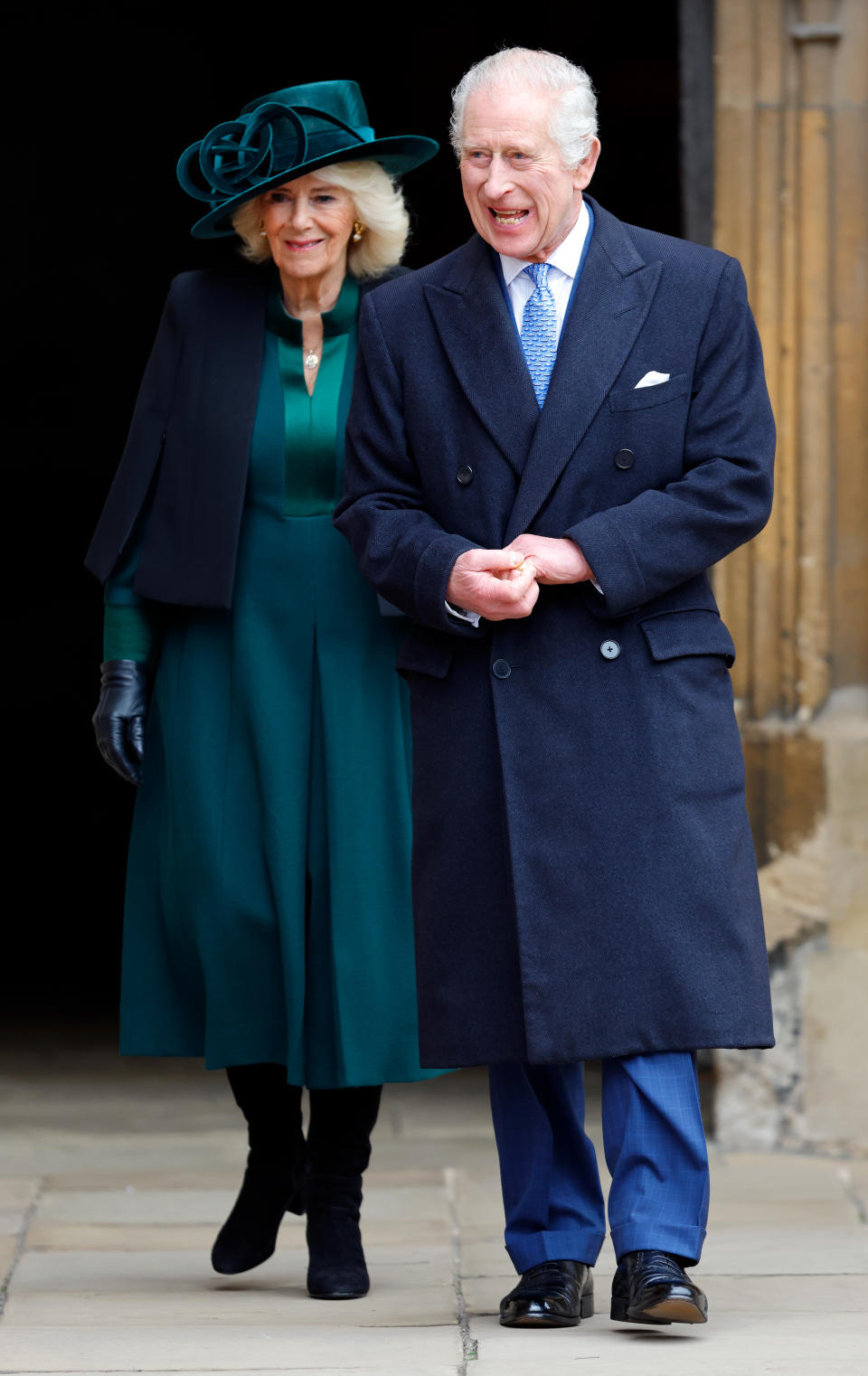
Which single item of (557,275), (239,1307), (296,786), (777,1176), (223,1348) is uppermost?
(557,275)

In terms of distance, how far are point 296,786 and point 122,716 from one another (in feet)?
1.14

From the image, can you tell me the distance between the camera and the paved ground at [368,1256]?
3.13 m

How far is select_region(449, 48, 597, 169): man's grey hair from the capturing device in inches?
127

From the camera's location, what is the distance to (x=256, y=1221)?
3.79 metres

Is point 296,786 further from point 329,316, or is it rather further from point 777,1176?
point 777,1176

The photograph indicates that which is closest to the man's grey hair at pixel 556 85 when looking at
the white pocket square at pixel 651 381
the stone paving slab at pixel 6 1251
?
the white pocket square at pixel 651 381

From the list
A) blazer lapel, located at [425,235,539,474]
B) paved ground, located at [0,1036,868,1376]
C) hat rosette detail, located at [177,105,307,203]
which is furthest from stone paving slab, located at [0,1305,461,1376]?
hat rosette detail, located at [177,105,307,203]

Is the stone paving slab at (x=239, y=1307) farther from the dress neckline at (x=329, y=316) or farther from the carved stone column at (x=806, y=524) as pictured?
the dress neckline at (x=329, y=316)

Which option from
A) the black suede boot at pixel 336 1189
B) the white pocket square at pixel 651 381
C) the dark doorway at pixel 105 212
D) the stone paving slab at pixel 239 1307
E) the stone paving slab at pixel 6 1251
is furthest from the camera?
the dark doorway at pixel 105 212

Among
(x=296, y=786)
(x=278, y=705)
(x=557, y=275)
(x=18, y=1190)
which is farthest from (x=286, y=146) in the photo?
(x=18, y=1190)

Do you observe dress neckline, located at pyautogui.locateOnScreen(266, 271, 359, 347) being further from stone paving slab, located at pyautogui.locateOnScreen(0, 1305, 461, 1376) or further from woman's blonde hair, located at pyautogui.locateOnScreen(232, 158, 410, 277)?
stone paving slab, located at pyautogui.locateOnScreen(0, 1305, 461, 1376)

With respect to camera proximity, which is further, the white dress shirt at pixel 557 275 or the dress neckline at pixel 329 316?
the dress neckline at pixel 329 316

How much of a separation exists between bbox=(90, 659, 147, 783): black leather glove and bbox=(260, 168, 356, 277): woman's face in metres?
0.72

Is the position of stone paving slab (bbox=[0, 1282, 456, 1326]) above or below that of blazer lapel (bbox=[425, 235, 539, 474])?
below
